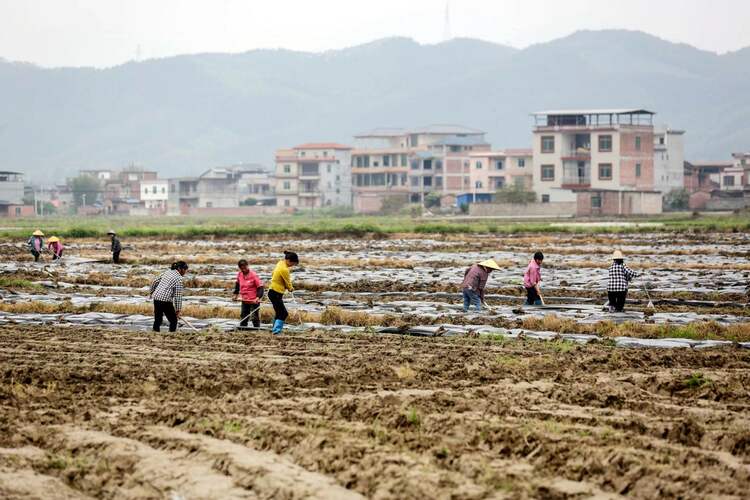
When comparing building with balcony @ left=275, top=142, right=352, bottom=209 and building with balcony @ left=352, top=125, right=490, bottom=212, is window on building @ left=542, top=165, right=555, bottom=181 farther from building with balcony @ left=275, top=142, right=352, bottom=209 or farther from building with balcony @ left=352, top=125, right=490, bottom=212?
building with balcony @ left=275, top=142, right=352, bottom=209

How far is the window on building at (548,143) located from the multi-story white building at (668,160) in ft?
49.8

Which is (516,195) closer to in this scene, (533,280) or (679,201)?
(679,201)

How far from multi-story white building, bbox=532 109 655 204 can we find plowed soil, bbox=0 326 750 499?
65.7 m

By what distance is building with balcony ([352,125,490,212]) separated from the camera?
107 m

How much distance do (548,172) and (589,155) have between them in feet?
12.3

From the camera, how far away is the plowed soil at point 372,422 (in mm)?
8250

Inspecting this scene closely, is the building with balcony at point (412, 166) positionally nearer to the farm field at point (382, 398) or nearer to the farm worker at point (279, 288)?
the farm field at point (382, 398)

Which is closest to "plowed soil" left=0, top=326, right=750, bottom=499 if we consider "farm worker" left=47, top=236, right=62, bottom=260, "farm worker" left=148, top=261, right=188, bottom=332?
"farm worker" left=148, top=261, right=188, bottom=332

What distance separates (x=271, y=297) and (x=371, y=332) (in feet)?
5.09

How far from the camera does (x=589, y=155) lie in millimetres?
80562

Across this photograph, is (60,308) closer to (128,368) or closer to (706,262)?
(128,368)

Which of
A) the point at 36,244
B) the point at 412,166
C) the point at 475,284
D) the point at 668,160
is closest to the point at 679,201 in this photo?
the point at 668,160

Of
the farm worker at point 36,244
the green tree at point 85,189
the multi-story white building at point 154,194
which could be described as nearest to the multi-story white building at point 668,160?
the multi-story white building at point 154,194

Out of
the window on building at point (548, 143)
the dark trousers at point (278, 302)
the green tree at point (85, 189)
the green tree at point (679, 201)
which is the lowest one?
the dark trousers at point (278, 302)
